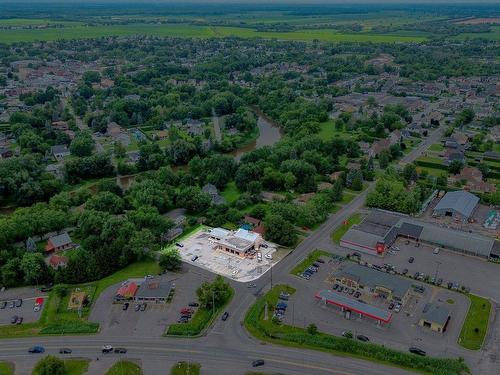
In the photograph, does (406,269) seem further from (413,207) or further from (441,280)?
(413,207)

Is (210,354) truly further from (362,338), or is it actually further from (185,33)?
(185,33)

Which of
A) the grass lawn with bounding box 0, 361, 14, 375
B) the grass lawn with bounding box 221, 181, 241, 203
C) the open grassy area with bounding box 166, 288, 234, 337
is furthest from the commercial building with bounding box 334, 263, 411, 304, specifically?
the grass lawn with bounding box 0, 361, 14, 375

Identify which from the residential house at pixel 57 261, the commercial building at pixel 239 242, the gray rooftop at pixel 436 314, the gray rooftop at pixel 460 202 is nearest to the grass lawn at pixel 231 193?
the commercial building at pixel 239 242

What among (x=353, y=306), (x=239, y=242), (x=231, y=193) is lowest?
(x=231, y=193)

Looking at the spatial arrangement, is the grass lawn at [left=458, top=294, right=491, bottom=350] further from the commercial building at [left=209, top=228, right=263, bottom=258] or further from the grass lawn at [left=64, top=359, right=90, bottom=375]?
the grass lawn at [left=64, top=359, right=90, bottom=375]

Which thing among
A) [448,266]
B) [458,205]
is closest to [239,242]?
[448,266]
